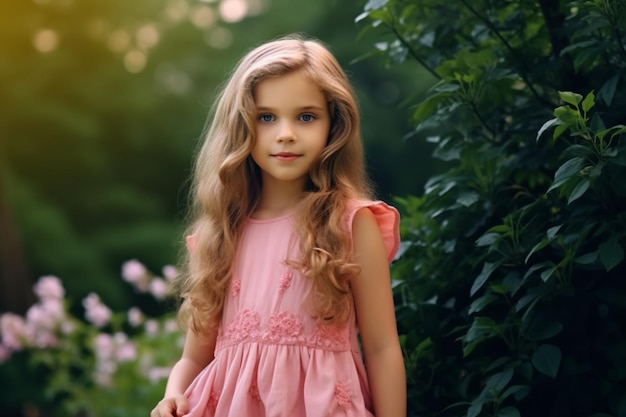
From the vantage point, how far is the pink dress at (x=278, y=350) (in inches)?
87.1

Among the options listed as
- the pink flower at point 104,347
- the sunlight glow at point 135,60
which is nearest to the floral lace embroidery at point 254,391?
the pink flower at point 104,347

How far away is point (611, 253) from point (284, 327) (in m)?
0.74

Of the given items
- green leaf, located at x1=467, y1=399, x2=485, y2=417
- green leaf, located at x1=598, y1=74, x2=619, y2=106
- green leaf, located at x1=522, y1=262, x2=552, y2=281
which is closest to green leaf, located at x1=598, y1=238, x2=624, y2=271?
green leaf, located at x1=522, y1=262, x2=552, y2=281

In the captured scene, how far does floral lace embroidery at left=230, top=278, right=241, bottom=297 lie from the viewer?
2.39 m

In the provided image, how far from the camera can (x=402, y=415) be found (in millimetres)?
2275

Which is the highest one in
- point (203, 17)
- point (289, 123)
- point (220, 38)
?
point (203, 17)

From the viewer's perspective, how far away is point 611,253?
6.98 ft

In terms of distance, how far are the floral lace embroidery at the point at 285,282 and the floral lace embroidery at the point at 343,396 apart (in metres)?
0.25

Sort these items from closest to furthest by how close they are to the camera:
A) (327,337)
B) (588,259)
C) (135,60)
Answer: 1. (588,259)
2. (327,337)
3. (135,60)

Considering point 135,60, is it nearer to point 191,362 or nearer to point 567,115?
point 191,362

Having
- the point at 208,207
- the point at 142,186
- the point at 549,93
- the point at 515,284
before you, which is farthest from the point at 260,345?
the point at 142,186

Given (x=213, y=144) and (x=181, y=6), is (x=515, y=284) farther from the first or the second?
(x=181, y=6)

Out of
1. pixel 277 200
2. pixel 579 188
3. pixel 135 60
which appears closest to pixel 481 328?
pixel 579 188

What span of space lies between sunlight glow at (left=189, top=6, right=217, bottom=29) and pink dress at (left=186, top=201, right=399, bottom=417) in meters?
9.43
